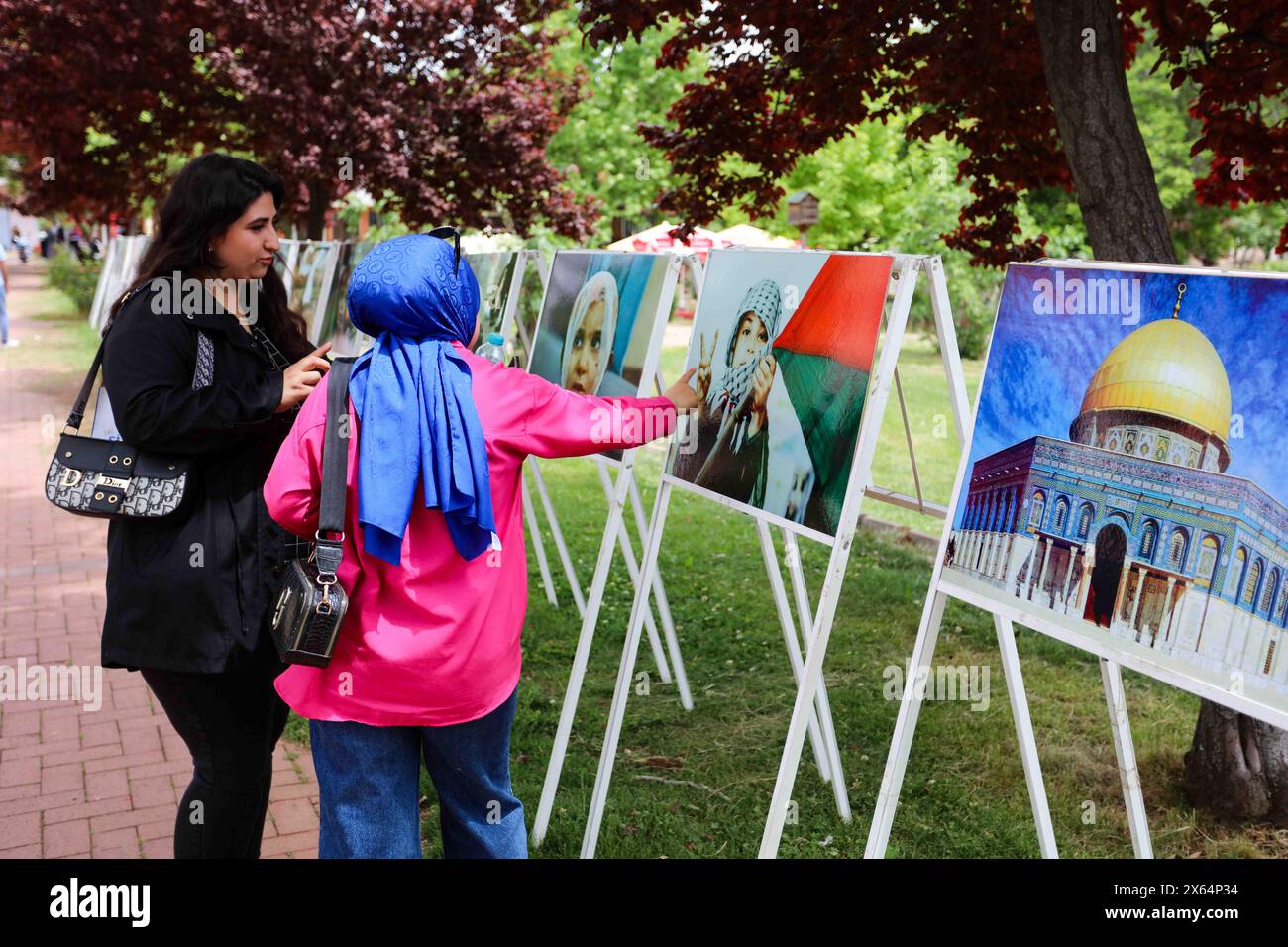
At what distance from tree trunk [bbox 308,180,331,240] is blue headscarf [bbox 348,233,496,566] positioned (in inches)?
400

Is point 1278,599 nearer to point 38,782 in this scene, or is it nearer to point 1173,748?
point 1173,748

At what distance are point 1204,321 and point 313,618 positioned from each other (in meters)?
1.97

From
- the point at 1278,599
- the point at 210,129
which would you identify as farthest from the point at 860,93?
the point at 210,129

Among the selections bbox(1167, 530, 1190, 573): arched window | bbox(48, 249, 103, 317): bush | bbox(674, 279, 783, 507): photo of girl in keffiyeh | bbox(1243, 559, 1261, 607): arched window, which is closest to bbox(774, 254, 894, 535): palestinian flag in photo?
bbox(674, 279, 783, 507): photo of girl in keffiyeh

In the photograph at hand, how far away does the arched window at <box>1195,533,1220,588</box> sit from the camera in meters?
2.22

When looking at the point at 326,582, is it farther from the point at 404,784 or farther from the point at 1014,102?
the point at 1014,102

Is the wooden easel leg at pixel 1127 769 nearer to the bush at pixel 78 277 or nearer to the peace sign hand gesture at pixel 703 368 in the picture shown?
the peace sign hand gesture at pixel 703 368

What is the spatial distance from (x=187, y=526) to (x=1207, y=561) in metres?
2.33

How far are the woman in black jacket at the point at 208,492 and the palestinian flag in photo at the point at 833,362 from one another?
1.36 meters

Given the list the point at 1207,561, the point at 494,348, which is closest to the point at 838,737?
the point at 494,348

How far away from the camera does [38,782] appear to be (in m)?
4.40

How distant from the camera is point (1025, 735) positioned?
292cm

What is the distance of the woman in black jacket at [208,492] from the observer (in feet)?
9.01

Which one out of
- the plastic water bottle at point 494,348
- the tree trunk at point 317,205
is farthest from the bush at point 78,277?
the plastic water bottle at point 494,348
